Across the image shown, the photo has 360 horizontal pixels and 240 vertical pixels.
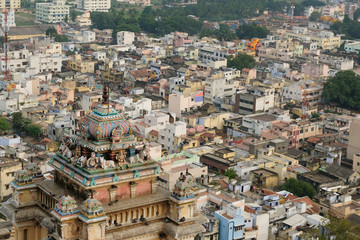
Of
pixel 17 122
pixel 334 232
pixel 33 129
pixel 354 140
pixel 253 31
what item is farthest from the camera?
pixel 253 31

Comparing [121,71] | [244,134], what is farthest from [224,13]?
[244,134]

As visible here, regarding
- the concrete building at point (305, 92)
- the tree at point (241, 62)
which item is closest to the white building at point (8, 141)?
the concrete building at point (305, 92)

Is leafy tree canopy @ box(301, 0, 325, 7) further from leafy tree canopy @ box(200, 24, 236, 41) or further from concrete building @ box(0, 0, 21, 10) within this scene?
concrete building @ box(0, 0, 21, 10)

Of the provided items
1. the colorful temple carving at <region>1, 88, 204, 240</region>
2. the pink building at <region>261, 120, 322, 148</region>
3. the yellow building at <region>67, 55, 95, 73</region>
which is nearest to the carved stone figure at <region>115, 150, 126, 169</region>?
the colorful temple carving at <region>1, 88, 204, 240</region>

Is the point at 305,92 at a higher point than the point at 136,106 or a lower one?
higher

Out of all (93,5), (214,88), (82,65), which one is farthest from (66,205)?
A: (93,5)

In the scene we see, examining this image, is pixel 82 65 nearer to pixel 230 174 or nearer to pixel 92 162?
pixel 230 174
